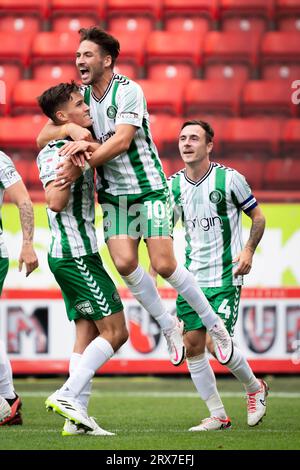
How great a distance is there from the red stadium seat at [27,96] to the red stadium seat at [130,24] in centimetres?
136

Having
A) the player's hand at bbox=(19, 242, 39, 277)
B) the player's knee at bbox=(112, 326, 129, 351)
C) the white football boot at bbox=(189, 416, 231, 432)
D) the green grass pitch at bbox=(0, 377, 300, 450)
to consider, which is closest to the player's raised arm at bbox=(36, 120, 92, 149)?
the player's hand at bbox=(19, 242, 39, 277)

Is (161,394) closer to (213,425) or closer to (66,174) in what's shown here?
(213,425)

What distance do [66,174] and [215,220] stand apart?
4.75 ft

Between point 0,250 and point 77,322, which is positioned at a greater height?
point 0,250

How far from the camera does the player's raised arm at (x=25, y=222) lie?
6.05m

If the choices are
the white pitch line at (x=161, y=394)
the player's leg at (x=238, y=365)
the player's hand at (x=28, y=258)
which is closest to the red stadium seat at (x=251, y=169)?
the white pitch line at (x=161, y=394)

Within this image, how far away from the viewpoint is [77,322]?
20.9ft

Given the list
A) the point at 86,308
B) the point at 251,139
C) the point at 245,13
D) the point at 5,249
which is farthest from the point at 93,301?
the point at 245,13

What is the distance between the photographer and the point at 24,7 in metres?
13.8

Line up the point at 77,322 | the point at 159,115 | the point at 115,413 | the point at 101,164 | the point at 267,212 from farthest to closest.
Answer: the point at 159,115 → the point at 267,212 → the point at 115,413 → the point at 77,322 → the point at 101,164

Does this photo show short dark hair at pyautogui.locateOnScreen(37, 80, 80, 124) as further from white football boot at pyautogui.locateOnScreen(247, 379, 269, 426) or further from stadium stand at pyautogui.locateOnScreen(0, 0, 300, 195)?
stadium stand at pyautogui.locateOnScreen(0, 0, 300, 195)

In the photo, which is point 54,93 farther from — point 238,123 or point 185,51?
point 185,51

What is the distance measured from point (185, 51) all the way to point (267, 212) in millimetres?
3761
